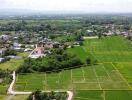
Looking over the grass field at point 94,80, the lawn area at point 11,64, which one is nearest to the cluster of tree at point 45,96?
the grass field at point 94,80

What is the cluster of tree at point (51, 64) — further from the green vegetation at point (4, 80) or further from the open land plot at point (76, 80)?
the green vegetation at point (4, 80)

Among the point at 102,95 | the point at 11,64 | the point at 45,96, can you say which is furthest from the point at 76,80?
the point at 11,64

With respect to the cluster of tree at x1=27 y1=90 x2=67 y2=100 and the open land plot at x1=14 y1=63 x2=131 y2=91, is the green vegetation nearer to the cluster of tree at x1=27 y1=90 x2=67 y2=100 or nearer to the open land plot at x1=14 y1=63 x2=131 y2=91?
the open land plot at x1=14 y1=63 x2=131 y2=91

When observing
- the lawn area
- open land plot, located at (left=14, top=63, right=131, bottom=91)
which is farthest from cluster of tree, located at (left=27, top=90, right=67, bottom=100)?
the lawn area

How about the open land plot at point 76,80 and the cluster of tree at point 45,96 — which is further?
the open land plot at point 76,80

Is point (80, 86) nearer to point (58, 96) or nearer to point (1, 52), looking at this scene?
point (58, 96)

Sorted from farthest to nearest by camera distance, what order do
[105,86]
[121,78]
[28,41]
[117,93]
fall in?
1. [28,41]
2. [121,78]
3. [105,86]
4. [117,93]

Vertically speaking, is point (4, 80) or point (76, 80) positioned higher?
point (4, 80)

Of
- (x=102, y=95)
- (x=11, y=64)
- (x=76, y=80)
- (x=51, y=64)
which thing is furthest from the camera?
(x=11, y=64)

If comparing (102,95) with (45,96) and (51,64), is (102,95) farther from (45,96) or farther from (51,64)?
(51,64)

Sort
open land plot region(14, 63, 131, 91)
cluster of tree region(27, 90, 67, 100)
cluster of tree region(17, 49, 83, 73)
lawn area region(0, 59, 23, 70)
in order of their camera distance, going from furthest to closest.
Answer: lawn area region(0, 59, 23, 70) < cluster of tree region(17, 49, 83, 73) < open land plot region(14, 63, 131, 91) < cluster of tree region(27, 90, 67, 100)

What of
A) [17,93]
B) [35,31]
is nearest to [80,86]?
[17,93]
